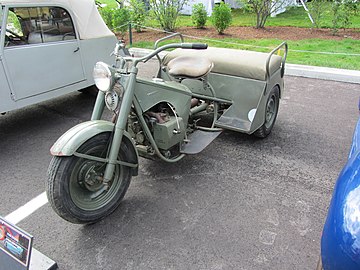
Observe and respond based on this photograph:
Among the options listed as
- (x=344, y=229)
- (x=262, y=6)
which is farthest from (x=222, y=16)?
(x=344, y=229)

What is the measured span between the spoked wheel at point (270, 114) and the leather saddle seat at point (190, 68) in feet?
3.54

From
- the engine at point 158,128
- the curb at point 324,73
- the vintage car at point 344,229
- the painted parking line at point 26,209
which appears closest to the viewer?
the vintage car at point 344,229

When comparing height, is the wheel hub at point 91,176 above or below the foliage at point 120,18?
below

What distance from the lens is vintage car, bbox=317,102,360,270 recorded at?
135 centimetres

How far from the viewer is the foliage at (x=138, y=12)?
36.6 ft

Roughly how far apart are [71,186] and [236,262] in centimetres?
149

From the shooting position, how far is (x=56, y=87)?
4.87m

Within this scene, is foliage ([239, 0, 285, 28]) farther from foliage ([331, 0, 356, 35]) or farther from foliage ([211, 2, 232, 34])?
foliage ([331, 0, 356, 35])

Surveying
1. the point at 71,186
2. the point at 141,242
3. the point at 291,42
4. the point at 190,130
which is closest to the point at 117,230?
the point at 141,242

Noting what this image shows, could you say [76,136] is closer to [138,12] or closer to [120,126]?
[120,126]

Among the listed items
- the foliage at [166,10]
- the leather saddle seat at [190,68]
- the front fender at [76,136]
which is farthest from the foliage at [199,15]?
the front fender at [76,136]

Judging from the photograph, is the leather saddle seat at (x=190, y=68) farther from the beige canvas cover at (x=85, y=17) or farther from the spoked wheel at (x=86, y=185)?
the beige canvas cover at (x=85, y=17)

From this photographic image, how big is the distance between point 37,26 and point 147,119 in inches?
110

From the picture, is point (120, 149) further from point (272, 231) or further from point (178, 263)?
point (272, 231)
